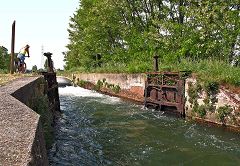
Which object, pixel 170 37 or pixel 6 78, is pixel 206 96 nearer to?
pixel 6 78

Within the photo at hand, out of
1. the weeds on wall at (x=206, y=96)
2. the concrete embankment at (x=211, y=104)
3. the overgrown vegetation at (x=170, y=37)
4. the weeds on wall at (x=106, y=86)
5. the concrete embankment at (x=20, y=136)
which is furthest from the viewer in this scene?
the weeds on wall at (x=106, y=86)

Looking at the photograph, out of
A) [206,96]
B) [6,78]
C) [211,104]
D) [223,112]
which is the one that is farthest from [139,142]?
[6,78]

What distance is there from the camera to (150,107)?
19.7 meters

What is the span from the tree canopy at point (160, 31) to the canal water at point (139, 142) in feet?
22.4

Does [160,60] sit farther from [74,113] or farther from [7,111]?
[7,111]

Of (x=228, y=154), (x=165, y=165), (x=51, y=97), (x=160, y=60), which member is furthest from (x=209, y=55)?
(x=165, y=165)

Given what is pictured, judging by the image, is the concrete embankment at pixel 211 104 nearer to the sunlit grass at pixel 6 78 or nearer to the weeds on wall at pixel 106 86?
the sunlit grass at pixel 6 78

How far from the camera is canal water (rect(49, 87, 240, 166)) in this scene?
892 centimetres

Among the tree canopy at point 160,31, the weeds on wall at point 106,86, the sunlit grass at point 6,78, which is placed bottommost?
the weeds on wall at point 106,86

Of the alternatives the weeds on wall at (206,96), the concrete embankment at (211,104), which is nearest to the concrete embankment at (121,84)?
the concrete embankment at (211,104)

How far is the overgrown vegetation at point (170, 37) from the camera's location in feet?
62.0

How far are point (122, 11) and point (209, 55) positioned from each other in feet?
43.3

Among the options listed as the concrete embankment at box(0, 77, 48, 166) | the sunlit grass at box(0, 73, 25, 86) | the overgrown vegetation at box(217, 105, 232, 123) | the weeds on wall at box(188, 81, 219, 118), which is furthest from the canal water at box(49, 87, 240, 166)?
the concrete embankment at box(0, 77, 48, 166)

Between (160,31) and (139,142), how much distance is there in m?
15.2
